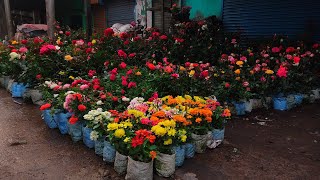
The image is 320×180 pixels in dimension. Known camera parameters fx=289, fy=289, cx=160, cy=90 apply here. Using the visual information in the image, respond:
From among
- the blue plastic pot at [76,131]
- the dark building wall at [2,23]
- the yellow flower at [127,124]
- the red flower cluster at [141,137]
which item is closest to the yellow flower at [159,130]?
the red flower cluster at [141,137]

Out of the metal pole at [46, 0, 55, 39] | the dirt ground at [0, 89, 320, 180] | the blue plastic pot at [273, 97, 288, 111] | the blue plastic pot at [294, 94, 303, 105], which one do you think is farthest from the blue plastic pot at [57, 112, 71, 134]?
the metal pole at [46, 0, 55, 39]

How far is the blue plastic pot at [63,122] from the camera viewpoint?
378 centimetres

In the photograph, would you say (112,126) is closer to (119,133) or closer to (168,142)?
(119,133)

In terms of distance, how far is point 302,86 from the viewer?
5.23 meters

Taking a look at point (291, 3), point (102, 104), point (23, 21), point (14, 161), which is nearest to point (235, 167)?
point (102, 104)

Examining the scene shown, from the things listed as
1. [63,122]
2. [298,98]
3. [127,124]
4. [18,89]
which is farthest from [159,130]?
[18,89]

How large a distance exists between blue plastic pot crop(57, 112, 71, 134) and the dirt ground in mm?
117

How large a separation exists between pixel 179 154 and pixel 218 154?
0.62m

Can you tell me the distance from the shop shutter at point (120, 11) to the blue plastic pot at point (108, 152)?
937 cm

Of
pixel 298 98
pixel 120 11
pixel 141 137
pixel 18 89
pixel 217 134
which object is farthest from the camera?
pixel 120 11

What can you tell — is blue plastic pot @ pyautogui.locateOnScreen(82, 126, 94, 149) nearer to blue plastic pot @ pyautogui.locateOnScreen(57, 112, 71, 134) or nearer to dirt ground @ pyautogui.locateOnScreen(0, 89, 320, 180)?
dirt ground @ pyautogui.locateOnScreen(0, 89, 320, 180)

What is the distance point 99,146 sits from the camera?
323 centimetres

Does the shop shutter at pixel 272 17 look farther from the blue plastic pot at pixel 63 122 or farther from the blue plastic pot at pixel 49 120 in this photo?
the blue plastic pot at pixel 49 120

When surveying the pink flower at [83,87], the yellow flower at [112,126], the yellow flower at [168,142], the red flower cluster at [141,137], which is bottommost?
the yellow flower at [168,142]
